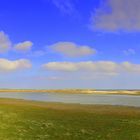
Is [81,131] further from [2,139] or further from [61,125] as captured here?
[2,139]

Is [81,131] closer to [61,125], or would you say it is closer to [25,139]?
[61,125]

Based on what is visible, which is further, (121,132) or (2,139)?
(121,132)

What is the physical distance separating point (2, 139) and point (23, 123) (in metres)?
7.37

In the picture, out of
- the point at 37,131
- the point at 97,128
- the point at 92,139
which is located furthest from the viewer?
the point at 97,128

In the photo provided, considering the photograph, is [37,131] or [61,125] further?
[61,125]

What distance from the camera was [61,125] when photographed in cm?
3081

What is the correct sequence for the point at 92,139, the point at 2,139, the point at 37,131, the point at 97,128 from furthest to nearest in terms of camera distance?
the point at 97,128 → the point at 37,131 → the point at 92,139 → the point at 2,139

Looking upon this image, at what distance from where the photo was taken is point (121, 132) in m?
28.7

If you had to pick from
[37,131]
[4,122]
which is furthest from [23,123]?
[37,131]

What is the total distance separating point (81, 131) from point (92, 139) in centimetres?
282

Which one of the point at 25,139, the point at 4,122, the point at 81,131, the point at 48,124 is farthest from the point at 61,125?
the point at 25,139

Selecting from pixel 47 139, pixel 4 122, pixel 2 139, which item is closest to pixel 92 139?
pixel 47 139

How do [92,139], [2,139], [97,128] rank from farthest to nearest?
[97,128]
[92,139]
[2,139]

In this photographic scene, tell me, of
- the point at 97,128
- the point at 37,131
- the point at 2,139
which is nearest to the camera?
the point at 2,139
